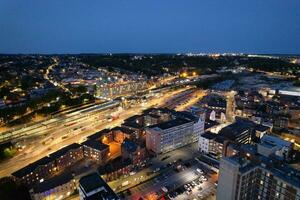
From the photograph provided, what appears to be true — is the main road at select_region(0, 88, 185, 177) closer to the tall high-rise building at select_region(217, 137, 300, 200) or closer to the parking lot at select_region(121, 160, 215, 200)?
the parking lot at select_region(121, 160, 215, 200)

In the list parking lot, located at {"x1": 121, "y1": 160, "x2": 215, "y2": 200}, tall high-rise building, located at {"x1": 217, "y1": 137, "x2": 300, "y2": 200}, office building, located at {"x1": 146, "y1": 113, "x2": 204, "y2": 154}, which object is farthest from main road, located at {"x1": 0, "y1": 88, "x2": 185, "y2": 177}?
tall high-rise building, located at {"x1": 217, "y1": 137, "x2": 300, "y2": 200}

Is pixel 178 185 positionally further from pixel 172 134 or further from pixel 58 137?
pixel 58 137

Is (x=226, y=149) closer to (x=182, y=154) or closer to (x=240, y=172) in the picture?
(x=182, y=154)

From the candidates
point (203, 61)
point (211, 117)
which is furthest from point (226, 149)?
point (203, 61)

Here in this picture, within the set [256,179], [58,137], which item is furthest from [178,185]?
[58,137]

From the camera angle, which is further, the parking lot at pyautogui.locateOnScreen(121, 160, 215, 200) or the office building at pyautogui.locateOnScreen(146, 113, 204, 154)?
the office building at pyautogui.locateOnScreen(146, 113, 204, 154)

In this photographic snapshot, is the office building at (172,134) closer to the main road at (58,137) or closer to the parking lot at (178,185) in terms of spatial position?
the parking lot at (178,185)

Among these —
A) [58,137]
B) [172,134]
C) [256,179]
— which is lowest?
[58,137]

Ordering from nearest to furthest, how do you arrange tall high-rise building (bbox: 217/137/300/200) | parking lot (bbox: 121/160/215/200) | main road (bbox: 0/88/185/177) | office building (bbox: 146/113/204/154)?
tall high-rise building (bbox: 217/137/300/200), parking lot (bbox: 121/160/215/200), main road (bbox: 0/88/185/177), office building (bbox: 146/113/204/154)

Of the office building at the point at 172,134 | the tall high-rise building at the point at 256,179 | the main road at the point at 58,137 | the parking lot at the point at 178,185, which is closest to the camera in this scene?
the tall high-rise building at the point at 256,179

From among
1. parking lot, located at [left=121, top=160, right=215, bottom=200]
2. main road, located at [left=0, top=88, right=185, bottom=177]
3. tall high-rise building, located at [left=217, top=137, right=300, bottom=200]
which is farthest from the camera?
main road, located at [left=0, top=88, right=185, bottom=177]

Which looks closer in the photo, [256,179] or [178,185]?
[256,179]

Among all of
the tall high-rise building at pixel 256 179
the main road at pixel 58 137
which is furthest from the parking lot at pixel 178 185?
the main road at pixel 58 137
